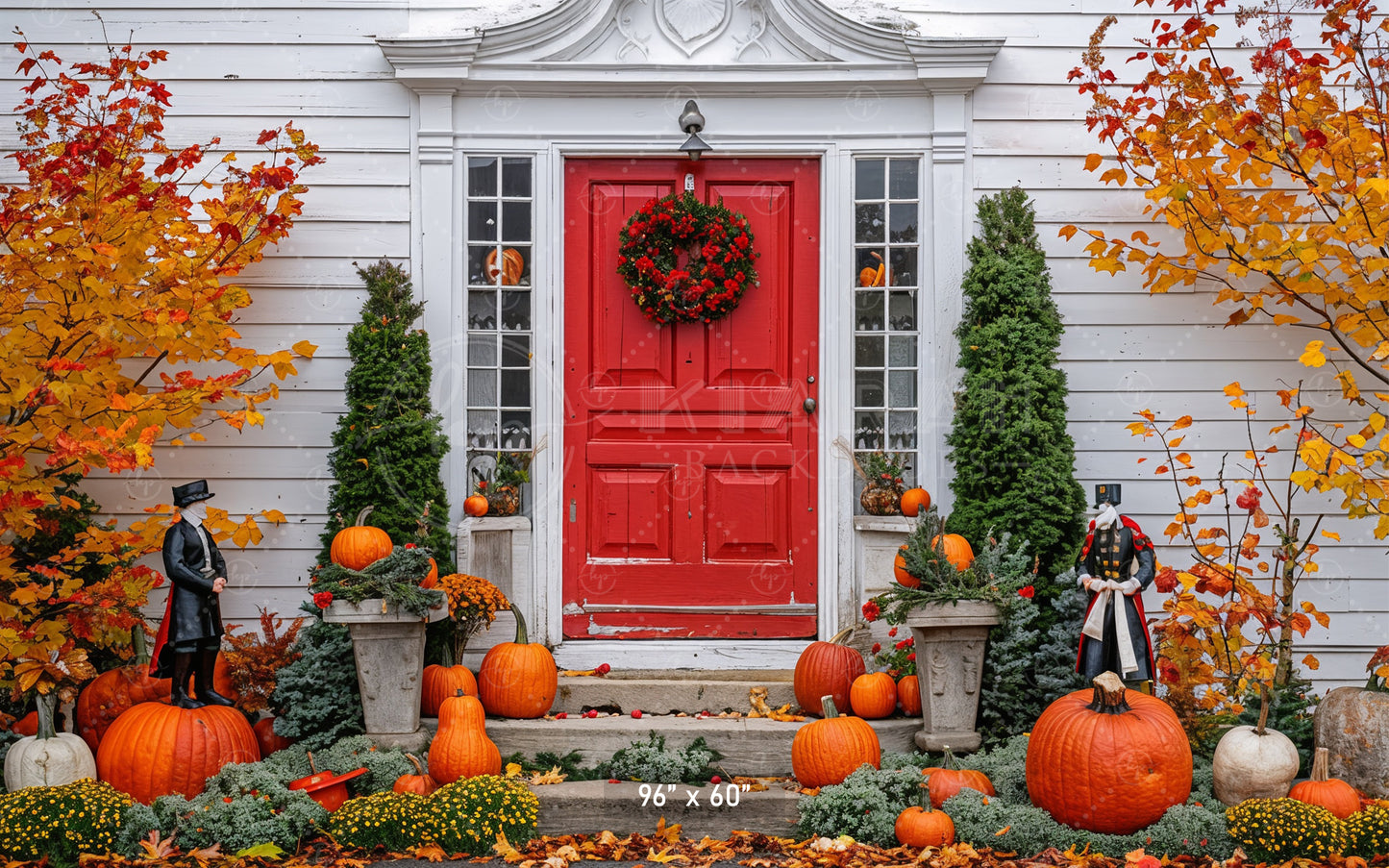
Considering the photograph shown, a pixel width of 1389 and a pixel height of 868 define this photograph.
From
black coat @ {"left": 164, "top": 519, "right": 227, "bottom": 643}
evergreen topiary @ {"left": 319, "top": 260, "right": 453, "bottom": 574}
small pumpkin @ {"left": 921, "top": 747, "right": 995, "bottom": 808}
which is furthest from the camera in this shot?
evergreen topiary @ {"left": 319, "top": 260, "right": 453, "bottom": 574}

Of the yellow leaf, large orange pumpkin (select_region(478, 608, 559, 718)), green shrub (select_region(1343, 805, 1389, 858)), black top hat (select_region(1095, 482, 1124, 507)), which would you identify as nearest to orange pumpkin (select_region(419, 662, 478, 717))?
large orange pumpkin (select_region(478, 608, 559, 718))

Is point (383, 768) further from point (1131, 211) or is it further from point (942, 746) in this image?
point (1131, 211)

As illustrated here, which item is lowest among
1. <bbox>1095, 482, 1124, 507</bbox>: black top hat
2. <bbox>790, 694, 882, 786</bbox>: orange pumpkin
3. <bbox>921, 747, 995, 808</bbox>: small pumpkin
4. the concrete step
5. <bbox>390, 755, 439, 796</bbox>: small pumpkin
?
the concrete step

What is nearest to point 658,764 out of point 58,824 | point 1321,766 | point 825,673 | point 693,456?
point 825,673

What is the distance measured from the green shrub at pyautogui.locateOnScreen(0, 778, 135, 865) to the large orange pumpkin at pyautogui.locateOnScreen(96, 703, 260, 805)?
288mm

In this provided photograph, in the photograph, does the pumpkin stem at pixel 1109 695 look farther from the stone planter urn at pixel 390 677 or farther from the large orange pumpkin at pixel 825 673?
the stone planter urn at pixel 390 677

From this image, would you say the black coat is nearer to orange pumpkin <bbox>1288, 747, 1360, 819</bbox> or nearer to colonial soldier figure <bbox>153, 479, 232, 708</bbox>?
colonial soldier figure <bbox>153, 479, 232, 708</bbox>

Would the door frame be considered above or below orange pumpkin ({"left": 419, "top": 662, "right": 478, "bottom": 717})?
above

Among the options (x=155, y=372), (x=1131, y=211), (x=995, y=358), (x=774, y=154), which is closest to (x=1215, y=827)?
(x=995, y=358)

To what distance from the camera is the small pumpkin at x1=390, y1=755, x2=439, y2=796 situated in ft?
14.5

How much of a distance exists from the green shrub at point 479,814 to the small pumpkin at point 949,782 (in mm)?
1579

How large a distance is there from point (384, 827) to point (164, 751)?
106 cm

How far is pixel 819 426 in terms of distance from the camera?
5691mm

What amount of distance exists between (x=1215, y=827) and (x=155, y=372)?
532 centimetres
